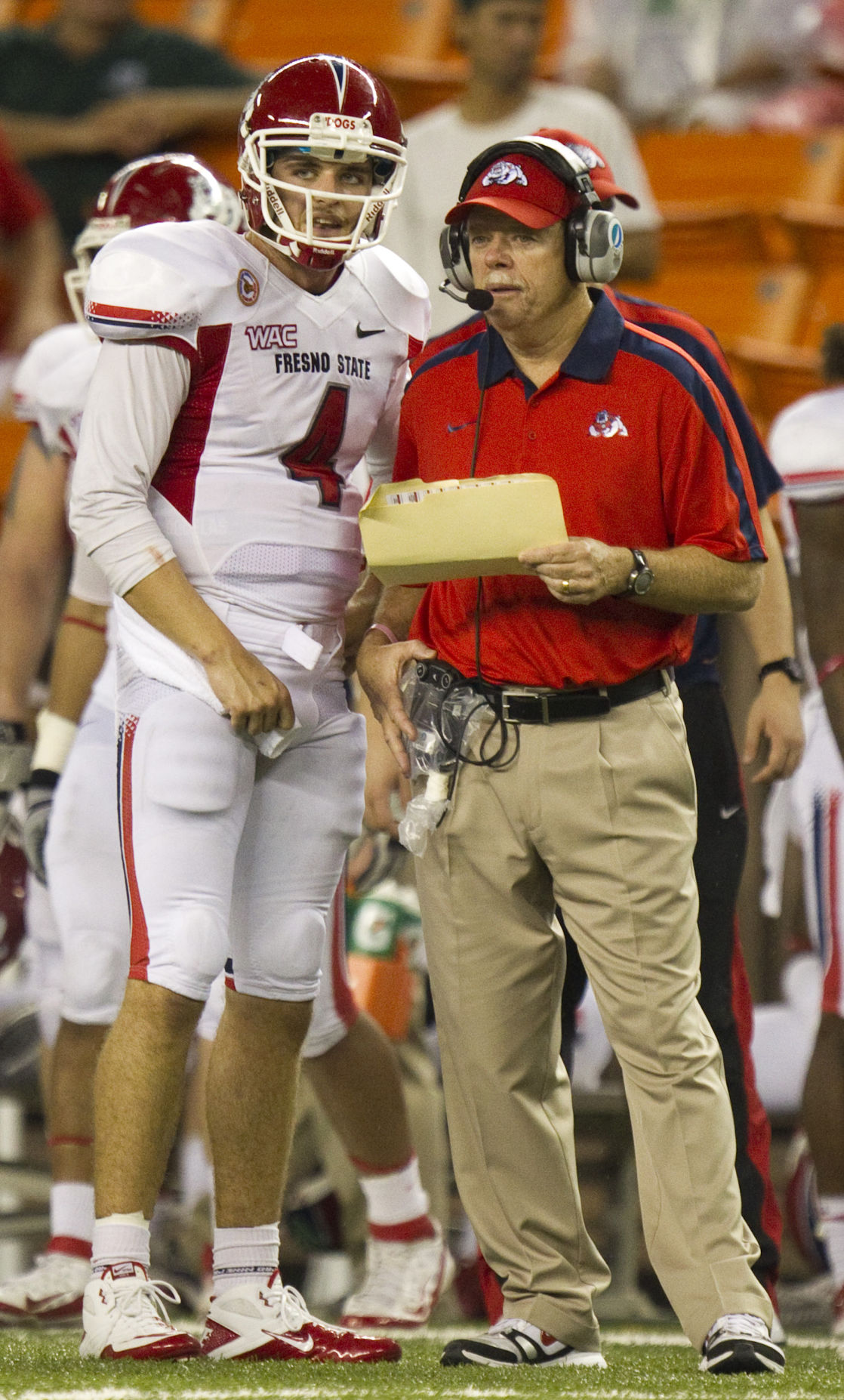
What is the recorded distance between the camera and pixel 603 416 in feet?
8.68

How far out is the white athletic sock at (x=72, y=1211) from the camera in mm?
3457

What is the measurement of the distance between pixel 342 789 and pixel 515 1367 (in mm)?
775

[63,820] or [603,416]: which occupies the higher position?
[603,416]

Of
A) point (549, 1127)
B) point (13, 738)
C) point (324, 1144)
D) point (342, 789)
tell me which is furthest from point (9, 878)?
point (549, 1127)

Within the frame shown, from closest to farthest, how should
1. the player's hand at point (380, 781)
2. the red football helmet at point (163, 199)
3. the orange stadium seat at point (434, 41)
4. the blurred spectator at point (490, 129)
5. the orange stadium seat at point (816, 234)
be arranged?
the player's hand at point (380, 781)
the red football helmet at point (163, 199)
the blurred spectator at point (490, 129)
the orange stadium seat at point (816, 234)
the orange stadium seat at point (434, 41)

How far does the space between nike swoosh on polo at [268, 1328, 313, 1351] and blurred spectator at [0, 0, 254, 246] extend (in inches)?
179

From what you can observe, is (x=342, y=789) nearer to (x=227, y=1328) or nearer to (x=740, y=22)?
(x=227, y=1328)

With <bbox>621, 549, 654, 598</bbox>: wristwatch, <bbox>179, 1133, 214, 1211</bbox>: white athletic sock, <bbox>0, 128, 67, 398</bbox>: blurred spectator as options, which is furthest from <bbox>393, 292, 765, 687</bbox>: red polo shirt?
<bbox>0, 128, 67, 398</bbox>: blurred spectator

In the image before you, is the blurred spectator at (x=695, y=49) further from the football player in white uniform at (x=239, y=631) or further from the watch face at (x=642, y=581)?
the watch face at (x=642, y=581)

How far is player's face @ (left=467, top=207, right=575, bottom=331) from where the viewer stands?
2666 millimetres

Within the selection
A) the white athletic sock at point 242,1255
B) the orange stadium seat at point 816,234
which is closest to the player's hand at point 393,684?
the white athletic sock at point 242,1255

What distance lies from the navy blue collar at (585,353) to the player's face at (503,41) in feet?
6.20

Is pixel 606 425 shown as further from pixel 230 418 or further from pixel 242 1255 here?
pixel 242 1255

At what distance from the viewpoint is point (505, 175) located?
2.68 metres
